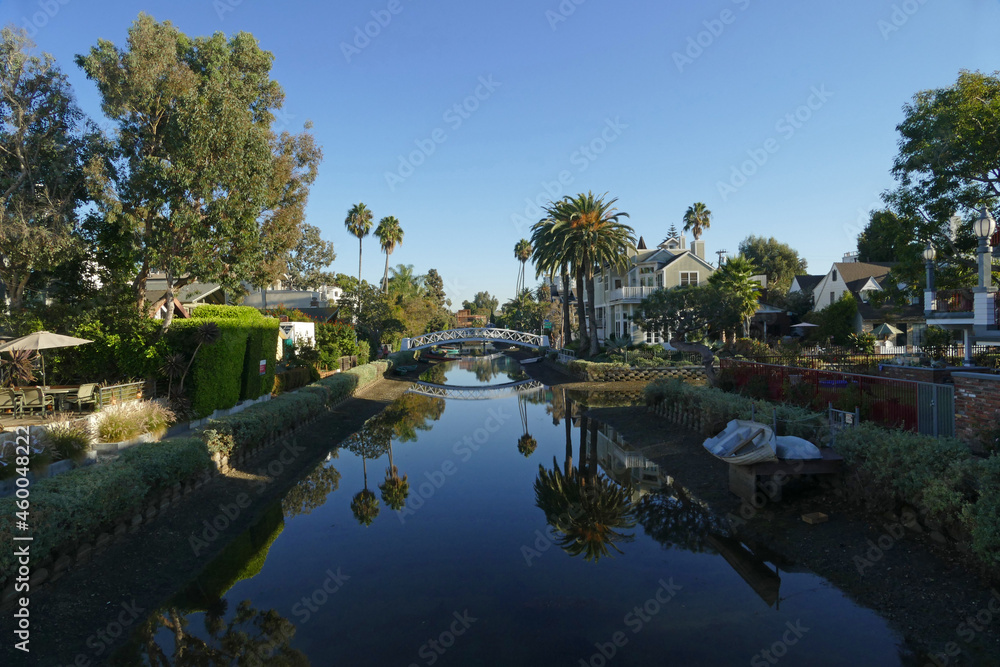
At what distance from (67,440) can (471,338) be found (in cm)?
4548

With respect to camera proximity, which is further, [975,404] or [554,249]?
[554,249]

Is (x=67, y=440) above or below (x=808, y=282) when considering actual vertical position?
below

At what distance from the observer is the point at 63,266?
17.7m

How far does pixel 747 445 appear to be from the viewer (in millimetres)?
10898

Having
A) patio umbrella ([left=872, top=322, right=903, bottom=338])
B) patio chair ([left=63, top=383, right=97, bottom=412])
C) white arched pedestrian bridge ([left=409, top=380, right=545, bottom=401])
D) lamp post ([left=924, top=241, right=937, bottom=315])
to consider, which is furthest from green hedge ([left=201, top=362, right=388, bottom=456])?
patio umbrella ([left=872, top=322, right=903, bottom=338])

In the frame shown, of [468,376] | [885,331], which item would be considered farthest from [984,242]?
[468,376]

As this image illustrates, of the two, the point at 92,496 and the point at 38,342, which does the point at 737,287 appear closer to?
the point at 38,342

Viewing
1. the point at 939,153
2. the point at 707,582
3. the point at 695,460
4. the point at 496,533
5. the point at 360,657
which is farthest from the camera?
the point at 939,153

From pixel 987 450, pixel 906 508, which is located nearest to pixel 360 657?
pixel 906 508

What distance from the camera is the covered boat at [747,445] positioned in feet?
34.2

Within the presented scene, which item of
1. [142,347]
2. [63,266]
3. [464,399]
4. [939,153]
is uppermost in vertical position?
[939,153]

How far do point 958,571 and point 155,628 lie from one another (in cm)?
1017

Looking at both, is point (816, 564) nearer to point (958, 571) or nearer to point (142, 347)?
point (958, 571)

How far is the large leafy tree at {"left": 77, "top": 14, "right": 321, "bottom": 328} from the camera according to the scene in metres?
16.7
